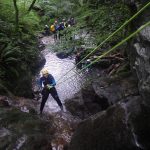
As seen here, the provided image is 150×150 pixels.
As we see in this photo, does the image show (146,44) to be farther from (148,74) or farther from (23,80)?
→ (23,80)

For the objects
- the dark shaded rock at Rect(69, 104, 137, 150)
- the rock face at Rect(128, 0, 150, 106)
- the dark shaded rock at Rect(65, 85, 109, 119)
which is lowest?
the dark shaded rock at Rect(65, 85, 109, 119)

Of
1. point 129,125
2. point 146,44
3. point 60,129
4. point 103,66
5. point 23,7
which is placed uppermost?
point 146,44

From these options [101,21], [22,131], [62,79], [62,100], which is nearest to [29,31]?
[62,79]

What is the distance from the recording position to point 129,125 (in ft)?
15.3

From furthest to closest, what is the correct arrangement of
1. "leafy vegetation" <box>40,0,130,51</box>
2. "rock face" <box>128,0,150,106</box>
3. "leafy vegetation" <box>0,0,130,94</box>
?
"leafy vegetation" <box>0,0,130,94</box> → "leafy vegetation" <box>40,0,130,51</box> → "rock face" <box>128,0,150,106</box>

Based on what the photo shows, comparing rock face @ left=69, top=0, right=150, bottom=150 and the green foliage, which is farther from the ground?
rock face @ left=69, top=0, right=150, bottom=150

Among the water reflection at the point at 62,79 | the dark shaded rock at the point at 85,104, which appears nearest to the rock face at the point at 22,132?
the water reflection at the point at 62,79

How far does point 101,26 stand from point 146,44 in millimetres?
3709

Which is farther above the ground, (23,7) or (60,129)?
(23,7)

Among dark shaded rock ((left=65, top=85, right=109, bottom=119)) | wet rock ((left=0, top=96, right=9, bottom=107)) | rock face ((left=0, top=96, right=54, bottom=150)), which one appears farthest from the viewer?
dark shaded rock ((left=65, top=85, right=109, bottom=119))

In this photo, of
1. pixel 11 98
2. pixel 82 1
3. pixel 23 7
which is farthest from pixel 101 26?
pixel 23 7

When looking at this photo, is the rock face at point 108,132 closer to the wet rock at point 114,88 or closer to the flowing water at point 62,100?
the flowing water at point 62,100

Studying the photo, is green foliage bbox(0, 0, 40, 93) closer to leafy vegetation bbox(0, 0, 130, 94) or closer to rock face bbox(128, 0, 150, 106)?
leafy vegetation bbox(0, 0, 130, 94)

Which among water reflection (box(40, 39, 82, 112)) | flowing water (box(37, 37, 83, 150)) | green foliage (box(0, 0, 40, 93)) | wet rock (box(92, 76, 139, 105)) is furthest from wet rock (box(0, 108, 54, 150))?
green foliage (box(0, 0, 40, 93))
